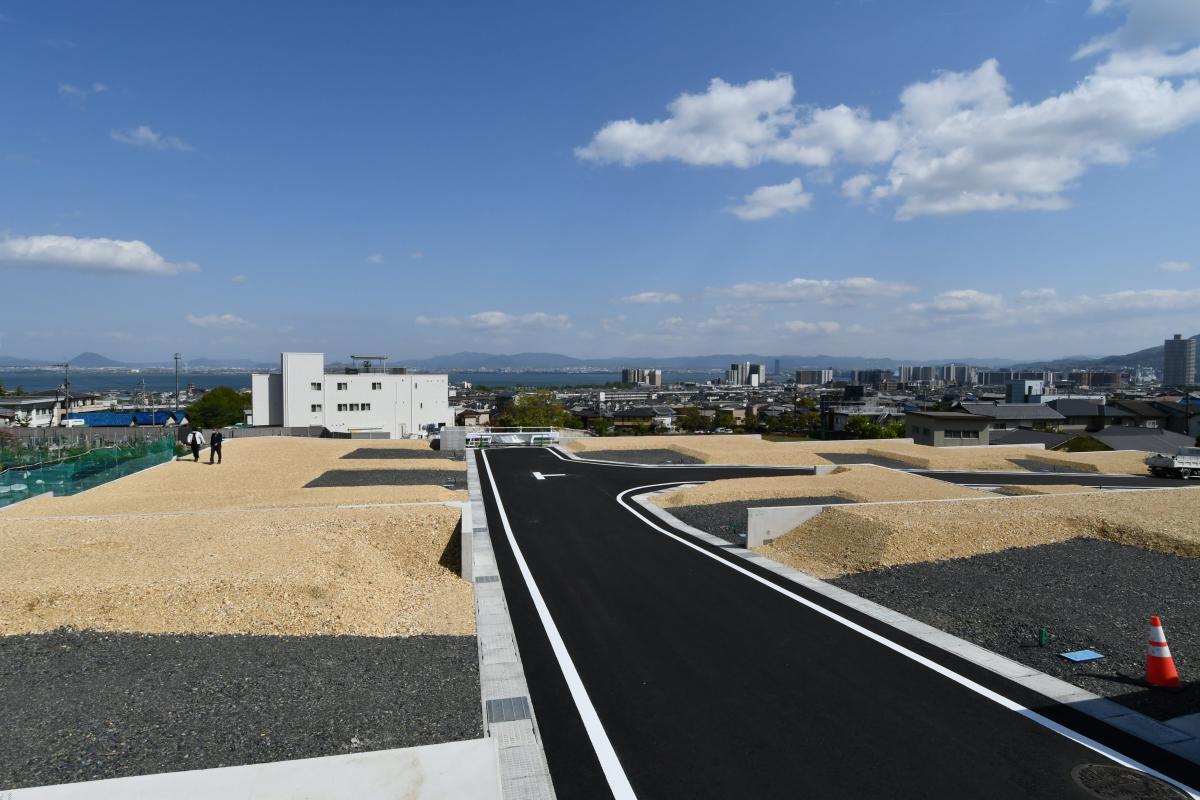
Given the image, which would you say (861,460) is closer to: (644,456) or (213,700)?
→ (644,456)

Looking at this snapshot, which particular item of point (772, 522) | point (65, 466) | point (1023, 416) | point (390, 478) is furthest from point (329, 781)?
point (1023, 416)

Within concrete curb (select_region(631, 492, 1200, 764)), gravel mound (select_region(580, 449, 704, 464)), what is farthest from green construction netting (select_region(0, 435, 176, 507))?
concrete curb (select_region(631, 492, 1200, 764))

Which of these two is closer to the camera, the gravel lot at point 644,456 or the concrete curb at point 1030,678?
the concrete curb at point 1030,678

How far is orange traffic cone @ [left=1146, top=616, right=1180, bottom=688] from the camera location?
6933 millimetres

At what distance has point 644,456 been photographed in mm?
29922

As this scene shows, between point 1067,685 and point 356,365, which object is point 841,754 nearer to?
point 1067,685

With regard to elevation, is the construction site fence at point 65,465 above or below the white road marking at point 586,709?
above

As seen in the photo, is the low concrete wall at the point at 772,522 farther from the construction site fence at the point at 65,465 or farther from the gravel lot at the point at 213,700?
the construction site fence at the point at 65,465

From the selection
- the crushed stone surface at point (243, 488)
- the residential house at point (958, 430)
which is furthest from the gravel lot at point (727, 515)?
the residential house at point (958, 430)

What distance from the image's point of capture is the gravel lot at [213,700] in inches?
212

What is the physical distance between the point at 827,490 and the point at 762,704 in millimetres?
13687

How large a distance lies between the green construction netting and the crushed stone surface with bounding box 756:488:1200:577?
62.6 feet

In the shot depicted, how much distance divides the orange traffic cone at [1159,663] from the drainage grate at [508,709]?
683 centimetres

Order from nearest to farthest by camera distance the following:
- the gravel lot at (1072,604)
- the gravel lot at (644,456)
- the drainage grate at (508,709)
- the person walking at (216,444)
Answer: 1. the drainage grate at (508,709)
2. the gravel lot at (1072,604)
3. the person walking at (216,444)
4. the gravel lot at (644,456)
